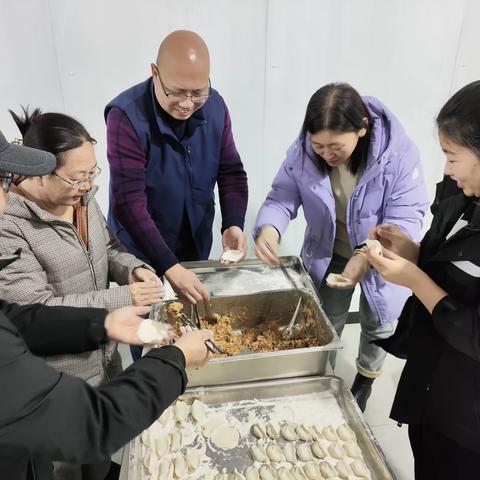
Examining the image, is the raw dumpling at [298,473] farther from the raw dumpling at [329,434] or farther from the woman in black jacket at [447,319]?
the woman in black jacket at [447,319]

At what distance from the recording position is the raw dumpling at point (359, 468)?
1.04m

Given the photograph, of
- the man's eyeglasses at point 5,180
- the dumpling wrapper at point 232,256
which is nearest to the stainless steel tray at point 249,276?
the dumpling wrapper at point 232,256

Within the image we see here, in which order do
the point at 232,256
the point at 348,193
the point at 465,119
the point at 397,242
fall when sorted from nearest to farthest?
the point at 465,119
the point at 397,242
the point at 348,193
the point at 232,256

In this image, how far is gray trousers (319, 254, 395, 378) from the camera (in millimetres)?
1871

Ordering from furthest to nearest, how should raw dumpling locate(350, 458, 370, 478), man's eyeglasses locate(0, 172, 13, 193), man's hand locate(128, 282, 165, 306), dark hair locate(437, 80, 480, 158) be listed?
man's hand locate(128, 282, 165, 306)
raw dumpling locate(350, 458, 370, 478)
dark hair locate(437, 80, 480, 158)
man's eyeglasses locate(0, 172, 13, 193)

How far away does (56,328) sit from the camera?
43.7 inches

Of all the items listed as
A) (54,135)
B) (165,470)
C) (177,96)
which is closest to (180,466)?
(165,470)

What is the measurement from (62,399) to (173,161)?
3.90ft

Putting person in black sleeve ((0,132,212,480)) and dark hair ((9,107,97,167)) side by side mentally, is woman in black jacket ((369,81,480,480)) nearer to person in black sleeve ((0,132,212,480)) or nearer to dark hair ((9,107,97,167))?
person in black sleeve ((0,132,212,480))

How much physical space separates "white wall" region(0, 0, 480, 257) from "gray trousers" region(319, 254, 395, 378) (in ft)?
4.01

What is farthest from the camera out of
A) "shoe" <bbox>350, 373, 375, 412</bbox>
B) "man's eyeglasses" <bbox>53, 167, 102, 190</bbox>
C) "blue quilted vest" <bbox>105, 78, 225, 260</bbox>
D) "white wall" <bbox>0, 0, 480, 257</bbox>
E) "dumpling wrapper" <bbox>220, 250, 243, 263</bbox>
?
"white wall" <bbox>0, 0, 480, 257</bbox>

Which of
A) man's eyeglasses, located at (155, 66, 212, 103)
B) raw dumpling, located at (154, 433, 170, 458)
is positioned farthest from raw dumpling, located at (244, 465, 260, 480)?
man's eyeglasses, located at (155, 66, 212, 103)

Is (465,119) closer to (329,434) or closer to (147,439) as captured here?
(329,434)

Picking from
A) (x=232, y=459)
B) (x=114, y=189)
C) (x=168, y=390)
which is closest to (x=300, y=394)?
(x=232, y=459)
